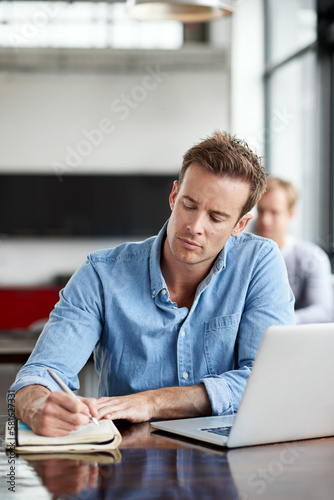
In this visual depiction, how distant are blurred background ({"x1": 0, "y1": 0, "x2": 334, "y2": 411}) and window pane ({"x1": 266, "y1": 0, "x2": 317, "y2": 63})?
1.1 inches

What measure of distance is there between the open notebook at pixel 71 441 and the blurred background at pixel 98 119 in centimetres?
506

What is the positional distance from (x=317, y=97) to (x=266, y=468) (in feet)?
15.5

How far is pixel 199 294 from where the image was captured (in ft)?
5.66

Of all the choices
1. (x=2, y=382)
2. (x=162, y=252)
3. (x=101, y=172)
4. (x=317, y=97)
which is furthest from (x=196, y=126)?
(x=162, y=252)

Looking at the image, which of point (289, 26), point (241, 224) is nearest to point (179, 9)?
point (241, 224)

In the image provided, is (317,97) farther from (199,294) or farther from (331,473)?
(331,473)

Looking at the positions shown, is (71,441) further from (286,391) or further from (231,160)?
(231,160)

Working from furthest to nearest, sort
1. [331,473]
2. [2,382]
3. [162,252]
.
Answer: [2,382]
[162,252]
[331,473]

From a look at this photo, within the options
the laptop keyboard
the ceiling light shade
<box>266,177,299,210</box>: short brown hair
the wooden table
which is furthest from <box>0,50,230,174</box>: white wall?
the wooden table

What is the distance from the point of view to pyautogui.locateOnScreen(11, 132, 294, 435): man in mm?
1654

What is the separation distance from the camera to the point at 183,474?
1.10 metres

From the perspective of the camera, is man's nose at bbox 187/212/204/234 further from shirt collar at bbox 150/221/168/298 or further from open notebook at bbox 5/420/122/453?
open notebook at bbox 5/420/122/453

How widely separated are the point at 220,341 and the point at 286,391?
0.48 m

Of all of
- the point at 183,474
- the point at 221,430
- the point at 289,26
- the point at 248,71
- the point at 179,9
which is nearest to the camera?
the point at 183,474
